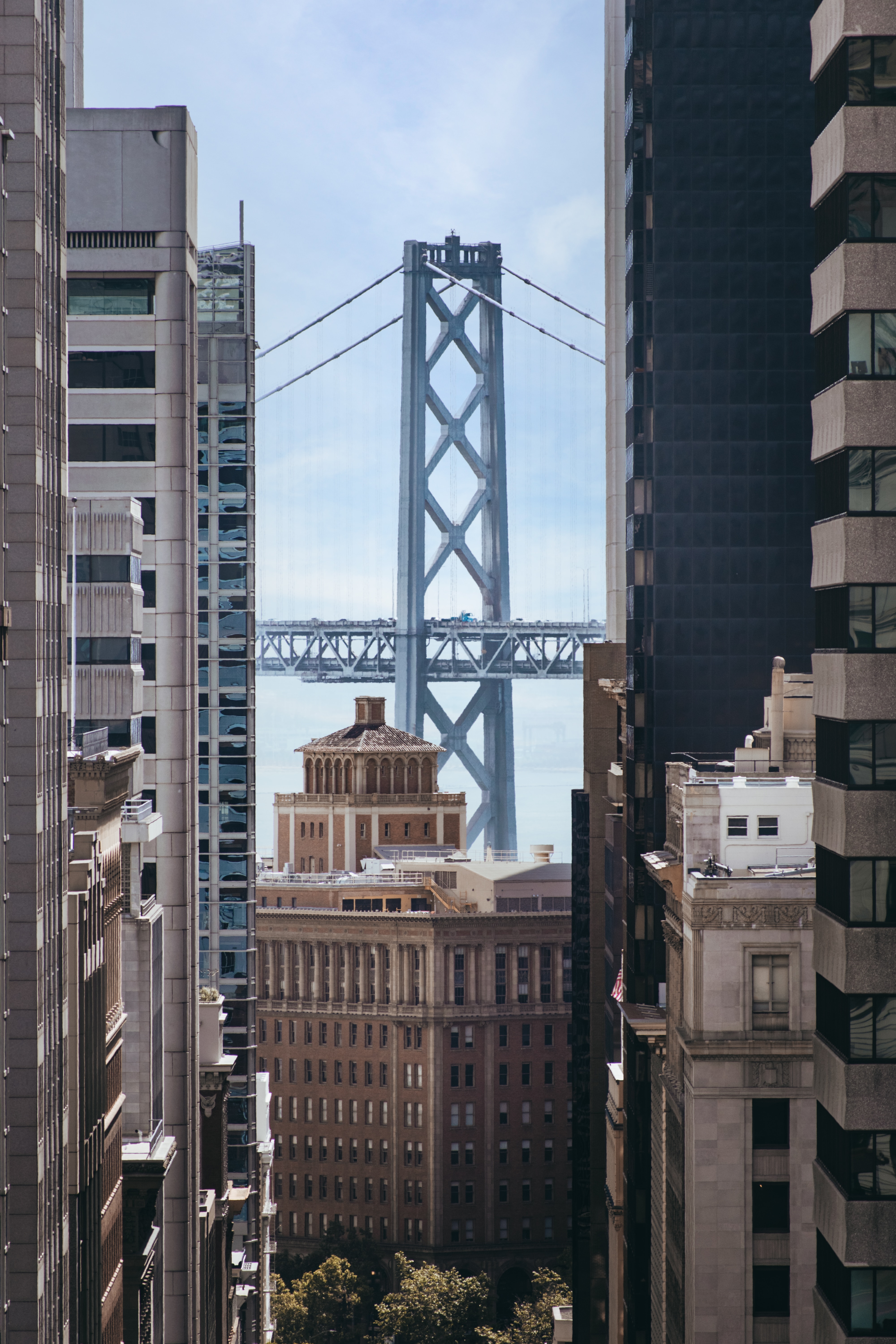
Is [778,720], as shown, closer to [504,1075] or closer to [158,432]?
[158,432]

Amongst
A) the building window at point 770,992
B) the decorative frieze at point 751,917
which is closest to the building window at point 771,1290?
the building window at point 770,992

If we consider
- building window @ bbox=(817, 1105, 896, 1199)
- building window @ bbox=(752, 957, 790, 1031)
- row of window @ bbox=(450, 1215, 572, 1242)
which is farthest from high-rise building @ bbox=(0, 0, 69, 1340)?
row of window @ bbox=(450, 1215, 572, 1242)

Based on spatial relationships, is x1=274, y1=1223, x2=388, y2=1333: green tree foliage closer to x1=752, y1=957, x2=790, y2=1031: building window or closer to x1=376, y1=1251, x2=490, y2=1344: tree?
x1=376, y1=1251, x2=490, y2=1344: tree

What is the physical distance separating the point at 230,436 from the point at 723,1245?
35.2 meters

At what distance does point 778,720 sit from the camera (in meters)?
33.7

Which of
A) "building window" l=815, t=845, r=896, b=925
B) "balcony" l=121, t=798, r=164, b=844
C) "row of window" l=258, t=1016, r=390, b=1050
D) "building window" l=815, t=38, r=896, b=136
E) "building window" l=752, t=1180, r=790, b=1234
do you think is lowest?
"row of window" l=258, t=1016, r=390, b=1050

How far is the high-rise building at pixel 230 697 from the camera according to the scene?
53844 mm

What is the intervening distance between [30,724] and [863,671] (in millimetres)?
9675

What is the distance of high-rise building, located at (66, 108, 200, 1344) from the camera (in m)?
37.8

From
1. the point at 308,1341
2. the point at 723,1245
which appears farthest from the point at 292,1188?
the point at 723,1245

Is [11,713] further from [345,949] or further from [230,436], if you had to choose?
[345,949]

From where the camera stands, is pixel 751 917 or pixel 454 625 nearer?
pixel 751 917

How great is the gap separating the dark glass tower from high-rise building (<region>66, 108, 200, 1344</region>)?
1211 cm

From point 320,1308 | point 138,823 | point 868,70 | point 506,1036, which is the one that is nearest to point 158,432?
point 138,823
